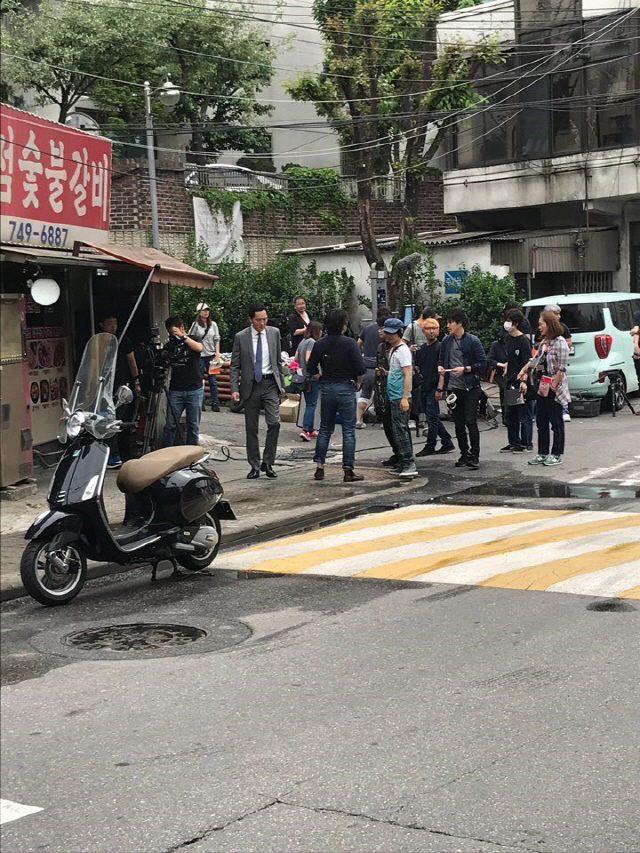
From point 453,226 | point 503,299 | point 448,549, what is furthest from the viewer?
point 453,226

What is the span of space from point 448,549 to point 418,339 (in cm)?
808

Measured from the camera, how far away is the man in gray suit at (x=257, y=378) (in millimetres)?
12367

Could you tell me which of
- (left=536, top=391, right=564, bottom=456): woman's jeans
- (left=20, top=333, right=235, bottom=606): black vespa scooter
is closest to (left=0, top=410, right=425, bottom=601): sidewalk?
(left=20, top=333, right=235, bottom=606): black vespa scooter

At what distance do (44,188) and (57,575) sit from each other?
5.02 metres

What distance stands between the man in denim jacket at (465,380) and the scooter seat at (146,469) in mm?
7431

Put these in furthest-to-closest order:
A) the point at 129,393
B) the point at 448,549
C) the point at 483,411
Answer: the point at 483,411
the point at 448,549
the point at 129,393

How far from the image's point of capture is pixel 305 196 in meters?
28.8


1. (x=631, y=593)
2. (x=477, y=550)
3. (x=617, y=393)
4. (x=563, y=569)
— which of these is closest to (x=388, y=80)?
(x=617, y=393)

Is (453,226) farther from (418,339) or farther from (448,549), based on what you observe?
(448,549)

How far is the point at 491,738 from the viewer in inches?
184

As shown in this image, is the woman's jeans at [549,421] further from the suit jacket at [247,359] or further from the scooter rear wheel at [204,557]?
the scooter rear wheel at [204,557]

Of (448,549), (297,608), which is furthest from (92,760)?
(448,549)

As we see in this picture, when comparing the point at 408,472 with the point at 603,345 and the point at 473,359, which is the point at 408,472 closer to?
the point at 473,359

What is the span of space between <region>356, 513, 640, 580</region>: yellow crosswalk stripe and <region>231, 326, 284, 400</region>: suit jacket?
3.50 m
